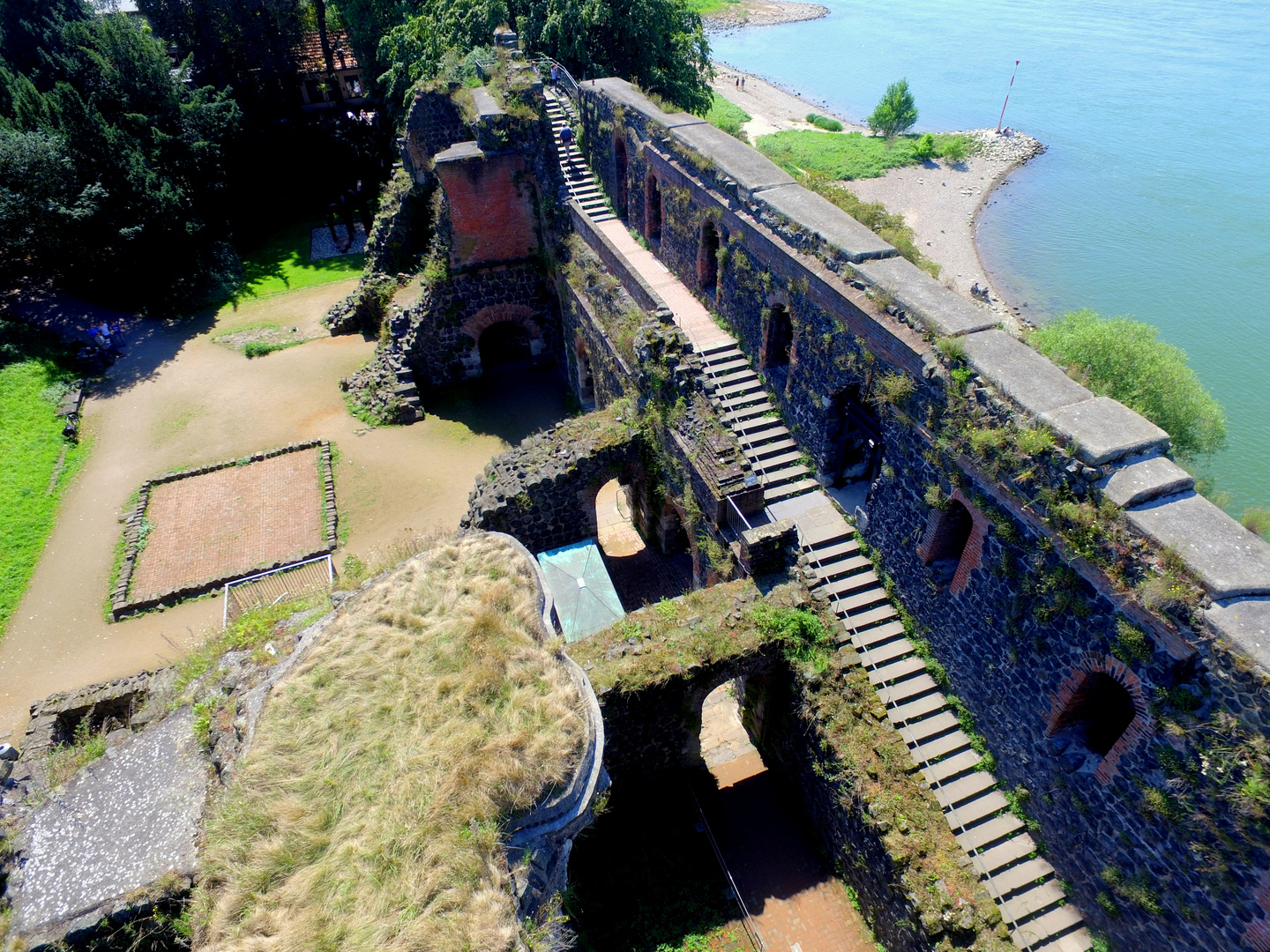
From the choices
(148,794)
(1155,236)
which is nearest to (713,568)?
(148,794)

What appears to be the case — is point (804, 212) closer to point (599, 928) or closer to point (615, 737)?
point (615, 737)

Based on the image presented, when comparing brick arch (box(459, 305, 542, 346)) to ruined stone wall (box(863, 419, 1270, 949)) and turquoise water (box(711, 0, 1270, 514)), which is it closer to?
ruined stone wall (box(863, 419, 1270, 949))

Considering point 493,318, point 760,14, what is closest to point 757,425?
point 493,318

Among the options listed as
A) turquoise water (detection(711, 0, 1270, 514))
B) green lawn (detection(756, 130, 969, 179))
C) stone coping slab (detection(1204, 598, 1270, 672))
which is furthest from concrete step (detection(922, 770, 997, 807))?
green lawn (detection(756, 130, 969, 179))

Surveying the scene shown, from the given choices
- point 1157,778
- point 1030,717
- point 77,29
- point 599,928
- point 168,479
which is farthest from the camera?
point 77,29

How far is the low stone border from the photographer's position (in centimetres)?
1512

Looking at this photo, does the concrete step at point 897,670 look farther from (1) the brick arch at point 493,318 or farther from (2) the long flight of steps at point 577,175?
(1) the brick arch at point 493,318

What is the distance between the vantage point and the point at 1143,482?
7.56 m

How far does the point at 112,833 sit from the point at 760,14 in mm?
98740

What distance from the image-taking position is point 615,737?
10.8 meters

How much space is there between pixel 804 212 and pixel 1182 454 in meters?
13.9

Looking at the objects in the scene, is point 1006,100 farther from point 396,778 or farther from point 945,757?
point 396,778

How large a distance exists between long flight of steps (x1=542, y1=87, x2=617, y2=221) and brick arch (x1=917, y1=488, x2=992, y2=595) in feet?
42.8

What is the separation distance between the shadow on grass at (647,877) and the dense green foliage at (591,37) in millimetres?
20993
